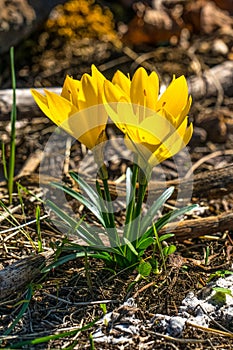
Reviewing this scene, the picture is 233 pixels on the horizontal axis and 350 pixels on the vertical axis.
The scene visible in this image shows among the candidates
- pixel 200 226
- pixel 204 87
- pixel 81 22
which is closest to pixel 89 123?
pixel 200 226

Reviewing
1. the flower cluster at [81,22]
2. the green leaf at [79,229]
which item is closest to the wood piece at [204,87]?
the flower cluster at [81,22]

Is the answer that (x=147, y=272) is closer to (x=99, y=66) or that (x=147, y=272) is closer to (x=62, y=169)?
(x=62, y=169)

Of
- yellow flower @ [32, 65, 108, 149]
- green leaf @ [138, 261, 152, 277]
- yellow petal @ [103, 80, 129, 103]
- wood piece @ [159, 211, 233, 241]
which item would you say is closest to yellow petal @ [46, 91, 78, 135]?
yellow flower @ [32, 65, 108, 149]

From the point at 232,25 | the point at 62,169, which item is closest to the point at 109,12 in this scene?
the point at 232,25

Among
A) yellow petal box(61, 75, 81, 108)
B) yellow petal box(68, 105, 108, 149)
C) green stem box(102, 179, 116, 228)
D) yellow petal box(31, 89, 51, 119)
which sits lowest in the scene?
green stem box(102, 179, 116, 228)

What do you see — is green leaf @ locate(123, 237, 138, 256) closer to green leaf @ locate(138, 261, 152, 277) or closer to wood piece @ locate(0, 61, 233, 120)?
green leaf @ locate(138, 261, 152, 277)

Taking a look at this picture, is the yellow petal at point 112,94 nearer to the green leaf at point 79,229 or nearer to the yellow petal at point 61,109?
the yellow petal at point 61,109
